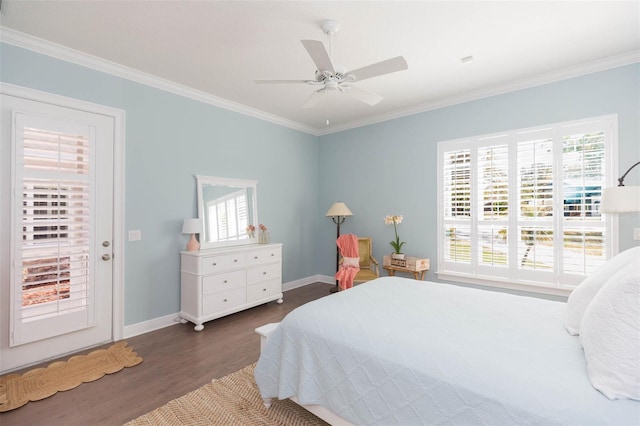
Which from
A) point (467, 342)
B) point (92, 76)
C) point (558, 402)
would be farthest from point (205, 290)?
point (558, 402)

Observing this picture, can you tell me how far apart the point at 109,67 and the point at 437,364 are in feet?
Answer: 12.7

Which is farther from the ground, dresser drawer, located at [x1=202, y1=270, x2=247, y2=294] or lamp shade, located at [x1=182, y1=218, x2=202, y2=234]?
lamp shade, located at [x1=182, y1=218, x2=202, y2=234]

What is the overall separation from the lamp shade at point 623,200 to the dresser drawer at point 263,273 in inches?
141

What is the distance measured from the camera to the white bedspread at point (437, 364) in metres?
1.12

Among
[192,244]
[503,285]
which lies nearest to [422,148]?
[503,285]

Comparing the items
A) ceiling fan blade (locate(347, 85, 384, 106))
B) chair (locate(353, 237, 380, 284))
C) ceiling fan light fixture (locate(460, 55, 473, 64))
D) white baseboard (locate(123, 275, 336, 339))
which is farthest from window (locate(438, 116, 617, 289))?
white baseboard (locate(123, 275, 336, 339))

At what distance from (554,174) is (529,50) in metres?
1.39

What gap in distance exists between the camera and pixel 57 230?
276 centimetres

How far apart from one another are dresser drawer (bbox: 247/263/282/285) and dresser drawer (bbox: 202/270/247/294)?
0.10 m

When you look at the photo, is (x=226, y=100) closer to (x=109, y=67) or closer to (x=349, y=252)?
(x=109, y=67)

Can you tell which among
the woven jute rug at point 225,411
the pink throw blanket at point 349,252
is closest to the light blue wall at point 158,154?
the pink throw blanket at point 349,252

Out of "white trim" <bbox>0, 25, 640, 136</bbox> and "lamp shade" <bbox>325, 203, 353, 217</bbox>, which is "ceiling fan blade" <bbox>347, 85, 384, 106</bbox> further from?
"lamp shade" <bbox>325, 203, 353, 217</bbox>

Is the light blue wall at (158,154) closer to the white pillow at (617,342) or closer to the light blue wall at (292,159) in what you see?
the light blue wall at (292,159)

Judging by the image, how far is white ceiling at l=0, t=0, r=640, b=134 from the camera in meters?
2.28
